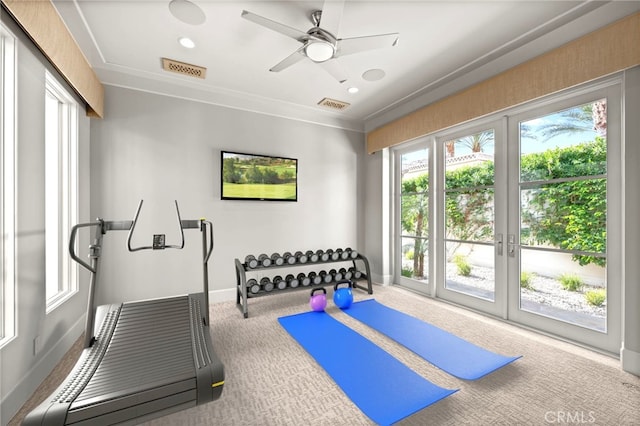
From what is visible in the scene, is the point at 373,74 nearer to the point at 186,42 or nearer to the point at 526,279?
the point at 186,42

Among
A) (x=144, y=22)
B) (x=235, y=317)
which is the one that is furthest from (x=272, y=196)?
(x=144, y=22)

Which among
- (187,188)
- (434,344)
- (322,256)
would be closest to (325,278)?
(322,256)

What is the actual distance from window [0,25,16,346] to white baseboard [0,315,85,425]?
35 cm

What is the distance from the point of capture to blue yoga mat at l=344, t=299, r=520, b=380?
2152 mm

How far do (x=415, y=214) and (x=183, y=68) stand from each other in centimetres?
387

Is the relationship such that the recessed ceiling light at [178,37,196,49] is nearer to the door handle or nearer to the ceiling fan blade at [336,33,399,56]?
the ceiling fan blade at [336,33,399,56]

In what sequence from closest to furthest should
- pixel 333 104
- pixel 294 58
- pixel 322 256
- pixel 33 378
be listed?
pixel 33 378 → pixel 294 58 → pixel 322 256 → pixel 333 104

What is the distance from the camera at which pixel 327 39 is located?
2324mm

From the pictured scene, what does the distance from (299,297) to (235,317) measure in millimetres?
1069

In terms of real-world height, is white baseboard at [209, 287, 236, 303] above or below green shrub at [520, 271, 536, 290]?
below

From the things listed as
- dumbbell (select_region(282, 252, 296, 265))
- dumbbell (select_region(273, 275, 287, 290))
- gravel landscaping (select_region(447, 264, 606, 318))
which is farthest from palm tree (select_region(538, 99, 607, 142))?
dumbbell (select_region(273, 275, 287, 290))

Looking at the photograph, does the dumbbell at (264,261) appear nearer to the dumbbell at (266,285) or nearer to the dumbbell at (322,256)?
the dumbbell at (266,285)

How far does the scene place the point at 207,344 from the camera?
6.61 ft

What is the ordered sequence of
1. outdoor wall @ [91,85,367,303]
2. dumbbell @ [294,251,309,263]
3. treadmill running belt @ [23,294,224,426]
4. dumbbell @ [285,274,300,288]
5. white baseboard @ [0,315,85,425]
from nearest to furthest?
treadmill running belt @ [23,294,224,426]
white baseboard @ [0,315,85,425]
outdoor wall @ [91,85,367,303]
dumbbell @ [285,274,300,288]
dumbbell @ [294,251,309,263]
